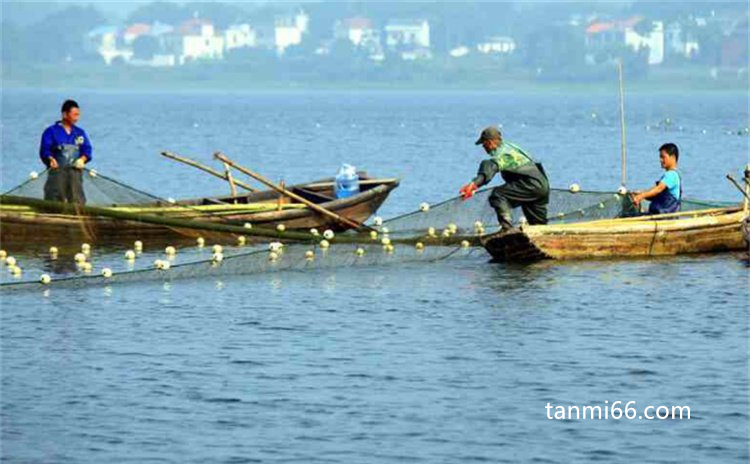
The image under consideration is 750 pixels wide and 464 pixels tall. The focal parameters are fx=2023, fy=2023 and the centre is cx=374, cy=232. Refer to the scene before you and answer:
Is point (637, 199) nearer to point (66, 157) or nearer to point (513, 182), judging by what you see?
point (513, 182)

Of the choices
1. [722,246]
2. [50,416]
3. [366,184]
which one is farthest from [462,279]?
[50,416]

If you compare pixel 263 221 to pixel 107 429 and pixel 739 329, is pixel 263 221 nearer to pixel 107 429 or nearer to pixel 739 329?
pixel 739 329

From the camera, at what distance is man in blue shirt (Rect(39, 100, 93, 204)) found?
25.3m

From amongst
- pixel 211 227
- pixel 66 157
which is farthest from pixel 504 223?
pixel 66 157

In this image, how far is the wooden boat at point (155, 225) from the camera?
2591cm

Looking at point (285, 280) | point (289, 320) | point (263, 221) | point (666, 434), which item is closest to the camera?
point (666, 434)

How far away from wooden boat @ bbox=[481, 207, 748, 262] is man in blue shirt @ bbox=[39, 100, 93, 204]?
5.32 meters

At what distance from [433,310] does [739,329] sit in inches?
129

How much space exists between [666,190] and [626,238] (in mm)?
848

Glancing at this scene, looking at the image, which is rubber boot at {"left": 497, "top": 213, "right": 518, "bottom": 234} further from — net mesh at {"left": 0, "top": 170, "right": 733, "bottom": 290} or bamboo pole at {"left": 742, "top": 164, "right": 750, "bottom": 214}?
bamboo pole at {"left": 742, "top": 164, "right": 750, "bottom": 214}

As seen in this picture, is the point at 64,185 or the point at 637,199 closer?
the point at 637,199

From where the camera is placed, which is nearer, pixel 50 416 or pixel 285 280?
pixel 50 416

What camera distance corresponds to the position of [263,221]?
26406 millimetres

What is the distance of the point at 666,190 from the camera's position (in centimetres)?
2447
